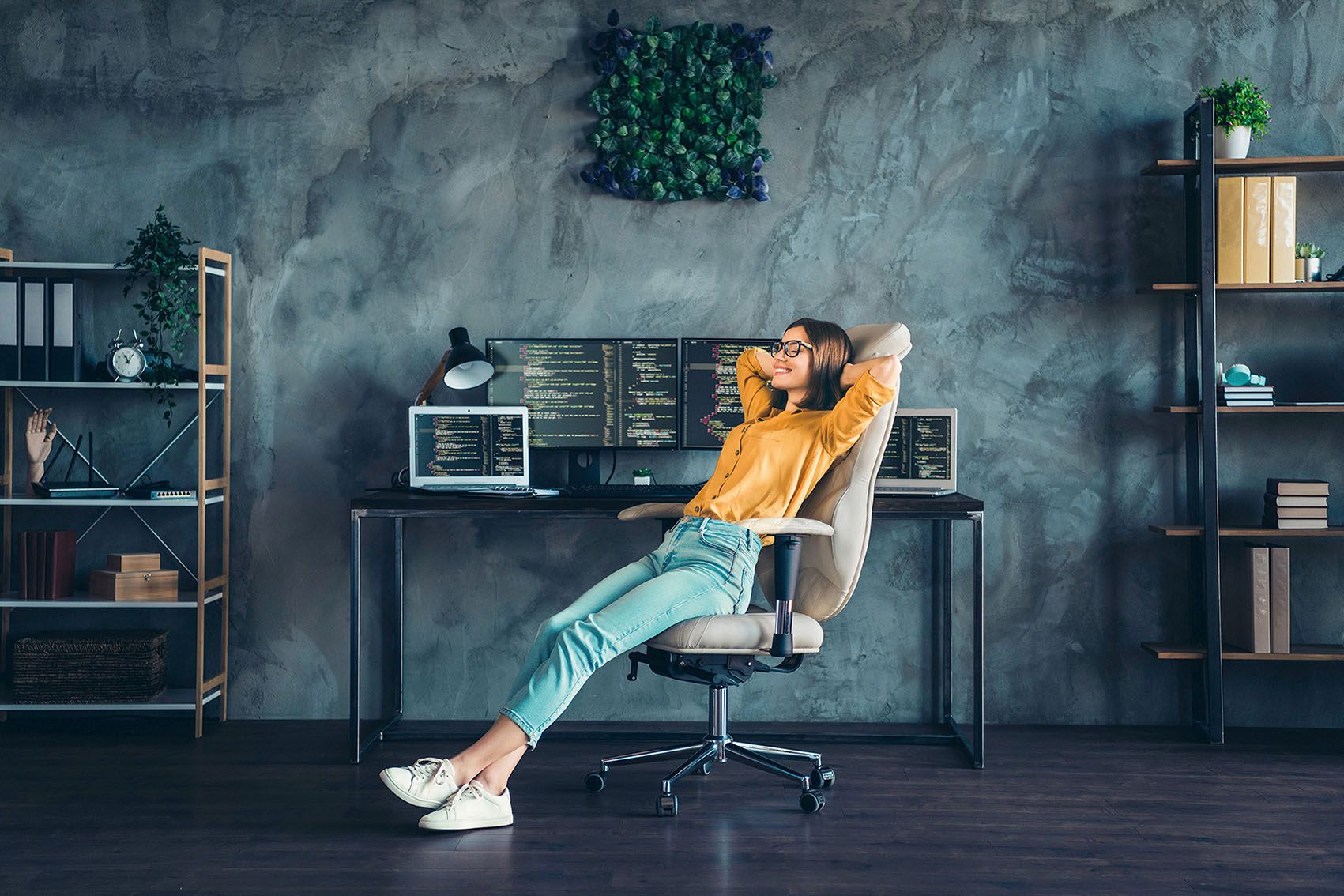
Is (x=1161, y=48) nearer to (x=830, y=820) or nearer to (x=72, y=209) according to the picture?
(x=830, y=820)

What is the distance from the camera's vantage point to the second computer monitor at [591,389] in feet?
11.7

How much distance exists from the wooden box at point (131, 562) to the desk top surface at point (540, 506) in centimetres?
92

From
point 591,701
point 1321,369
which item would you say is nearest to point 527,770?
point 591,701

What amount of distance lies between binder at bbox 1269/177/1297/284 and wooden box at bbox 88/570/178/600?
380cm

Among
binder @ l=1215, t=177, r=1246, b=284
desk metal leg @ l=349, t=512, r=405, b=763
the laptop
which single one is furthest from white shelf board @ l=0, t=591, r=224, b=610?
binder @ l=1215, t=177, r=1246, b=284

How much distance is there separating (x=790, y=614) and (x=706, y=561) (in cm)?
27

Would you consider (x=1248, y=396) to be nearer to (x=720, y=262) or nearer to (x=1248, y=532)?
(x=1248, y=532)

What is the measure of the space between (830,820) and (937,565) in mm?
1275

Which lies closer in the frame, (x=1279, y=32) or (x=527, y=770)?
(x=527, y=770)

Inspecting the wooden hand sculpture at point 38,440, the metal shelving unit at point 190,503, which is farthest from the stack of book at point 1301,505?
the wooden hand sculpture at point 38,440

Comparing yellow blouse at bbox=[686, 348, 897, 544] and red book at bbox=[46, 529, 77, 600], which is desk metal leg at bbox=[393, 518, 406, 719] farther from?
yellow blouse at bbox=[686, 348, 897, 544]

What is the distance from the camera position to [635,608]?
8.77ft

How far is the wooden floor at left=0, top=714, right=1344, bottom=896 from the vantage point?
92.7 inches

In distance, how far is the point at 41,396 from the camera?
12.5 feet
